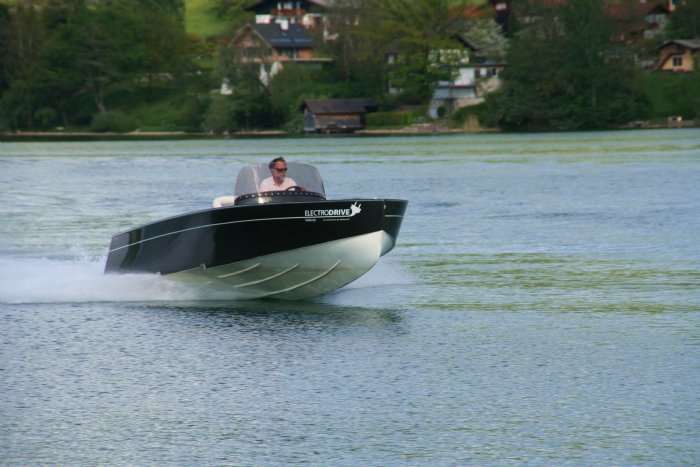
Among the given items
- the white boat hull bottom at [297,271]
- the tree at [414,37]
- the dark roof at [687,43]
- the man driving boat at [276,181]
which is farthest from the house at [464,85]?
the man driving boat at [276,181]

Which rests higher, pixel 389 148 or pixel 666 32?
pixel 666 32

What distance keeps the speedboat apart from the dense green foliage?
106 meters

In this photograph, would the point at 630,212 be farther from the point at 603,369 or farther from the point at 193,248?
the point at 603,369

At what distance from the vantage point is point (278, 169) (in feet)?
63.0

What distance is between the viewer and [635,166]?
64188 mm

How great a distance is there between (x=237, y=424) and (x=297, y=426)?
61cm

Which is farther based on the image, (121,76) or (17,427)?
(121,76)

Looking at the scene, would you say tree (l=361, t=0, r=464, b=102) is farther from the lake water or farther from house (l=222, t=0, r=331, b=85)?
the lake water

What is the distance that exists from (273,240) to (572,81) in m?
111

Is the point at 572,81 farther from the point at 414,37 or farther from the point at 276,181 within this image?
the point at 276,181

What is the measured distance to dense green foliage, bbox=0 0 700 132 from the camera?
126000 millimetres

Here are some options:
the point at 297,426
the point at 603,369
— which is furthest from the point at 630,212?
the point at 297,426

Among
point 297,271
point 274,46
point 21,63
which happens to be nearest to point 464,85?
point 274,46

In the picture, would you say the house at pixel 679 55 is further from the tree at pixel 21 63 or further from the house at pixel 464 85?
the tree at pixel 21 63
